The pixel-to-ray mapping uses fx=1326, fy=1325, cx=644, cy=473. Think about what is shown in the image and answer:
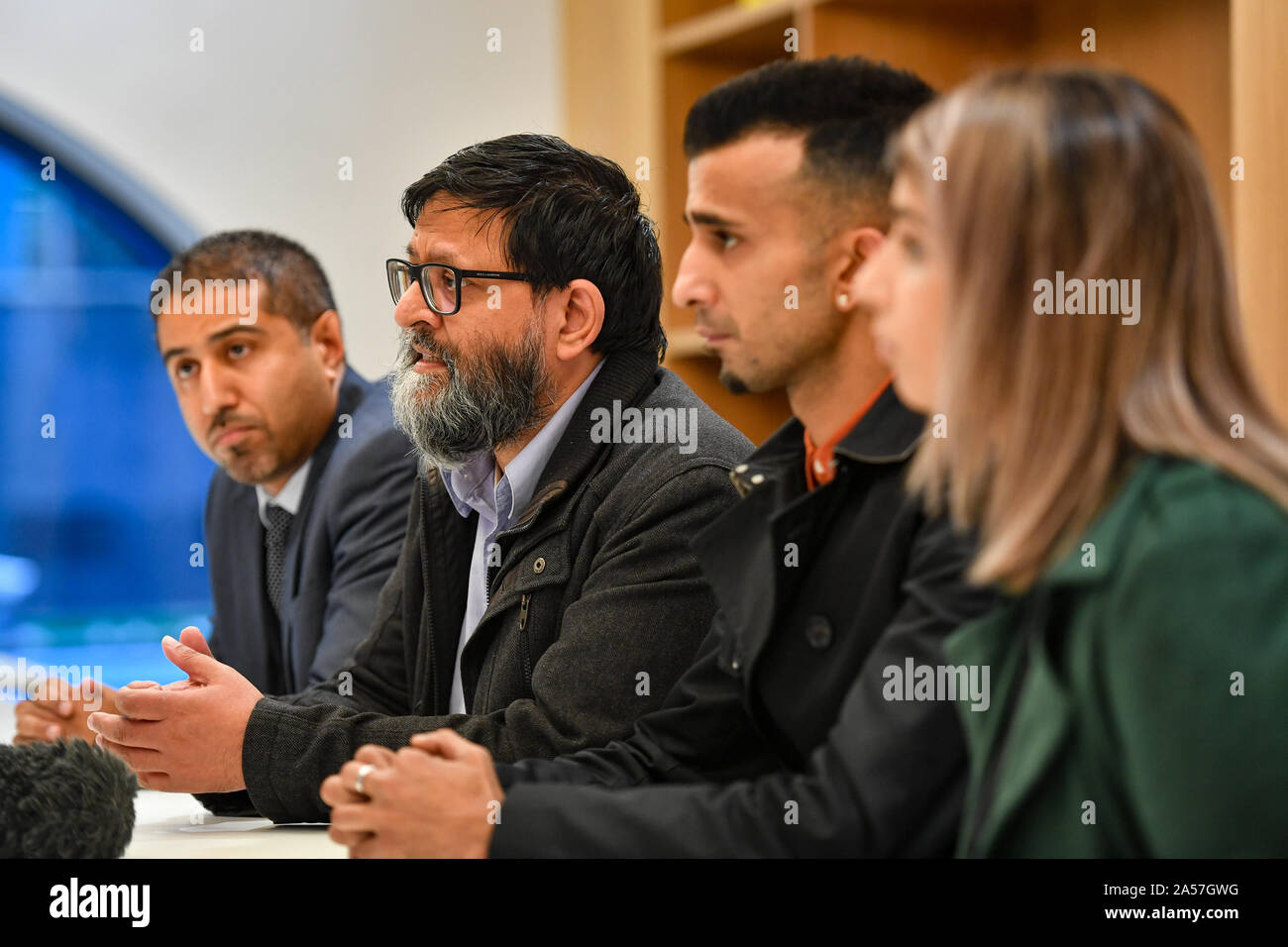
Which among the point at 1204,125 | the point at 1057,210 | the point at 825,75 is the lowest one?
the point at 1057,210

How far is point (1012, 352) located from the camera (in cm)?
78

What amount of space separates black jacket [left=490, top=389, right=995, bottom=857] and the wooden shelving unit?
53 centimetres

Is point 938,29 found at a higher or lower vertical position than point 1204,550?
higher

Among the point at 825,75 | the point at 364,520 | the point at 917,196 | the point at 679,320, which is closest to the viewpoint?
the point at 917,196

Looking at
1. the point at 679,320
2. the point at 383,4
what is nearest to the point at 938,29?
the point at 679,320

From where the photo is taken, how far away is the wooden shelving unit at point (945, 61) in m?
1.73

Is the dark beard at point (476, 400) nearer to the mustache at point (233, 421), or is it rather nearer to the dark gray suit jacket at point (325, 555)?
the dark gray suit jacket at point (325, 555)

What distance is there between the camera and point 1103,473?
753 mm

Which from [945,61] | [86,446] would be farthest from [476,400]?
[86,446]

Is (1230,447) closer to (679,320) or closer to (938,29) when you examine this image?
(938,29)

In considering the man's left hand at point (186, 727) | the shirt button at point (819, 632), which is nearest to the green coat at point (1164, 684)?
the shirt button at point (819, 632)

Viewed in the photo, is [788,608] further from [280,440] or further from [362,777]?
[280,440]

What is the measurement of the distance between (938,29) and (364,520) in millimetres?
1441

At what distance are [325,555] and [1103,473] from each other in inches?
58.4
